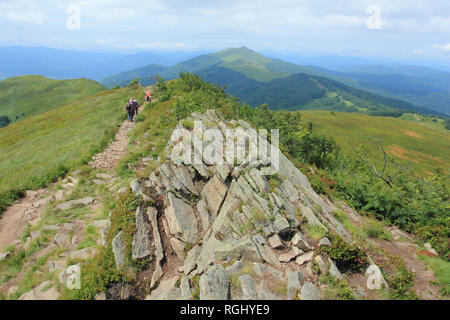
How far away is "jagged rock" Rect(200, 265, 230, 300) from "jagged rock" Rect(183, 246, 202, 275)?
5.10ft

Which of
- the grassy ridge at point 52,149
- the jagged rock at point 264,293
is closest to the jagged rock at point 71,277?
the jagged rock at point 264,293

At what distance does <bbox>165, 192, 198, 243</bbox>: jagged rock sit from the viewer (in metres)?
10.9

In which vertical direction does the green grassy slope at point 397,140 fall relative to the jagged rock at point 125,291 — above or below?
below

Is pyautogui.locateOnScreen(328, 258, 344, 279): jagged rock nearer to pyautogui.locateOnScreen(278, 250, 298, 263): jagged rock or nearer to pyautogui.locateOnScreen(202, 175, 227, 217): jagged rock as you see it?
pyautogui.locateOnScreen(278, 250, 298, 263): jagged rock

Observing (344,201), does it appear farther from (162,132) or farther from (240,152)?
(162,132)

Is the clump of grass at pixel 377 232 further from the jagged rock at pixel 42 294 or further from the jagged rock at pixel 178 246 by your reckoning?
the jagged rock at pixel 42 294

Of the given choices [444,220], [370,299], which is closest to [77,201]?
[370,299]

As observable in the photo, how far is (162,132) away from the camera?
21.8m

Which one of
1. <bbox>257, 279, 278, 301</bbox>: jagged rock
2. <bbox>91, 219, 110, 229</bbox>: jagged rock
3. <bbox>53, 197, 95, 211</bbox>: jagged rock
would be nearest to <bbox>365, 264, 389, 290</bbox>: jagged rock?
<bbox>257, 279, 278, 301</bbox>: jagged rock

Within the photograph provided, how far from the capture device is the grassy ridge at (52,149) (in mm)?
16922

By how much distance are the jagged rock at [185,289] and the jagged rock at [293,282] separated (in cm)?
351

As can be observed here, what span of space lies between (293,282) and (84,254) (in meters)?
9.05

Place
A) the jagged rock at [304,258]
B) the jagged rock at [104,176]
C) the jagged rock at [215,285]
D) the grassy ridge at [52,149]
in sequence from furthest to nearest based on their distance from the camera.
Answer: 1. the grassy ridge at [52,149]
2. the jagged rock at [104,176]
3. the jagged rock at [304,258]
4. the jagged rock at [215,285]

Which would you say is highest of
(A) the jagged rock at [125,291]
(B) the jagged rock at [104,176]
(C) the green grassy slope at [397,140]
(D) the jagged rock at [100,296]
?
(B) the jagged rock at [104,176]
